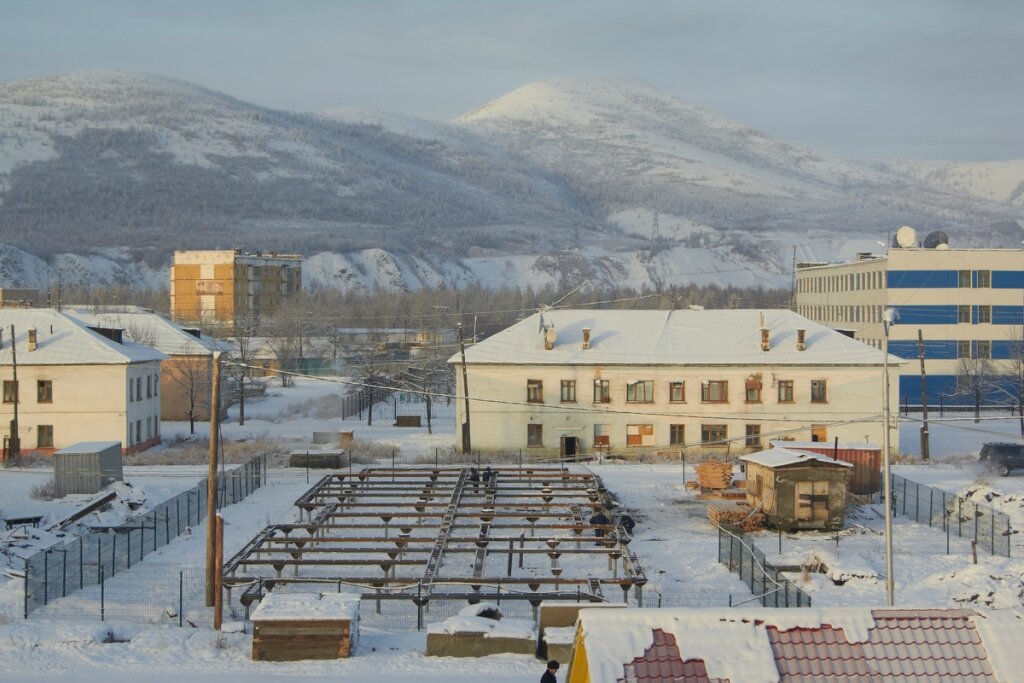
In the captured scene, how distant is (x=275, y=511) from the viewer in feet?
115

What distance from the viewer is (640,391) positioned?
48.0m

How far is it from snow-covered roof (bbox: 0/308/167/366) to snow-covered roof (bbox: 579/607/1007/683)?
41618 mm

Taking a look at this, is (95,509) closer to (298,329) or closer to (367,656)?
(367,656)

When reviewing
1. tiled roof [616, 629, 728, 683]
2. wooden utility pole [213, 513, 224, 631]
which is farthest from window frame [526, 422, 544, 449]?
tiled roof [616, 629, 728, 683]

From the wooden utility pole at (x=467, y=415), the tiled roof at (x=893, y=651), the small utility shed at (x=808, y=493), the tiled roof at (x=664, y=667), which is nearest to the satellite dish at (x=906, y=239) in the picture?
the wooden utility pole at (x=467, y=415)

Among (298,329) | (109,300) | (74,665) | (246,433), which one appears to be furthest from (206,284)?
(74,665)

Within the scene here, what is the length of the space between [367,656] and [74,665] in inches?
202

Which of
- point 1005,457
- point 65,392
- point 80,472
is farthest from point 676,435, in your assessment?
point 65,392

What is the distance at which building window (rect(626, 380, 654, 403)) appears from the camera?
1887 inches

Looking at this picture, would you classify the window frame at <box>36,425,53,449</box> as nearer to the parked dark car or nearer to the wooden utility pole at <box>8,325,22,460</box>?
the wooden utility pole at <box>8,325,22,460</box>

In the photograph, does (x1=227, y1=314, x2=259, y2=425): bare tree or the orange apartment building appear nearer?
(x1=227, y1=314, x2=259, y2=425): bare tree

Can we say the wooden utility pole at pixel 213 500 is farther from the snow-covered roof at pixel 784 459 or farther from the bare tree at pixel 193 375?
the bare tree at pixel 193 375

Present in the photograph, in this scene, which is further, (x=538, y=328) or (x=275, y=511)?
(x=538, y=328)

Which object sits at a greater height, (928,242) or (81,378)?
(928,242)
